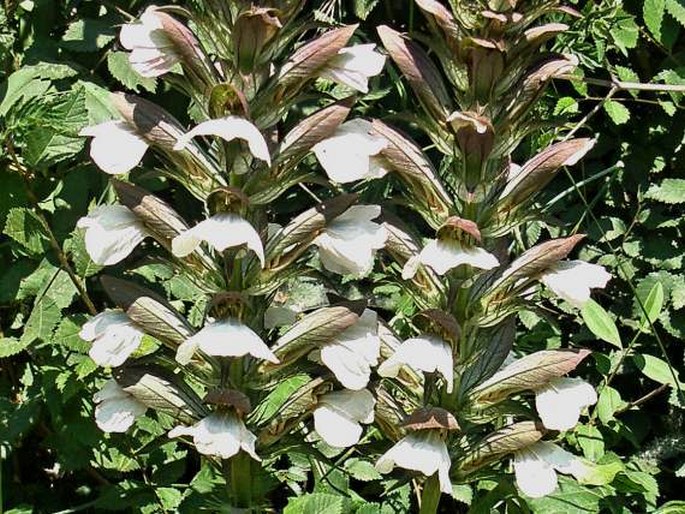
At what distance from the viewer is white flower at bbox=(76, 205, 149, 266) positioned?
1.68 metres

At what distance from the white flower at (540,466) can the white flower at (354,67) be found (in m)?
0.67

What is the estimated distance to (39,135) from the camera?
2.06m

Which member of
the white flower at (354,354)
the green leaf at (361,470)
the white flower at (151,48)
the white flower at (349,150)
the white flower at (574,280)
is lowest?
the green leaf at (361,470)

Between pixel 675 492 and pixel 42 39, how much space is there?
2.03 meters

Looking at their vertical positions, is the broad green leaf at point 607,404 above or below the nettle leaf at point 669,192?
below

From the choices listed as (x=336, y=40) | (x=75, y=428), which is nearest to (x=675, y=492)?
(x=75, y=428)

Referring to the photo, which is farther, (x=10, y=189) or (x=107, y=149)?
(x=10, y=189)

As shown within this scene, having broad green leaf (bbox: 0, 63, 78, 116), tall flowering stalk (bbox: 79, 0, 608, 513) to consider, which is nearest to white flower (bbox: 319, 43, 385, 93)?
tall flowering stalk (bbox: 79, 0, 608, 513)

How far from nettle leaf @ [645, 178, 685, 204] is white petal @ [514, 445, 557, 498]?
1069mm

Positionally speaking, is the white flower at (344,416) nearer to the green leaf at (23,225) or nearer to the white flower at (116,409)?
the white flower at (116,409)

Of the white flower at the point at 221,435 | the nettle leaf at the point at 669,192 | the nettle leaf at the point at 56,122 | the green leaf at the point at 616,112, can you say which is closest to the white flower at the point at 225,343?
the white flower at the point at 221,435

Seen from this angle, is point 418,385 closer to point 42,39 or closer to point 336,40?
point 336,40

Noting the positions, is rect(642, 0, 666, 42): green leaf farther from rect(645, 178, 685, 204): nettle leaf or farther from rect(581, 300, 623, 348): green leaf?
rect(581, 300, 623, 348): green leaf

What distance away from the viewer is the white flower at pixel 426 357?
167 centimetres
